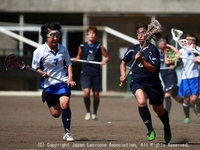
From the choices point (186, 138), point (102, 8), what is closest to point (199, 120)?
point (186, 138)

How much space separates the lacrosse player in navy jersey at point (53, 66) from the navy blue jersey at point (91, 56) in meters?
4.57

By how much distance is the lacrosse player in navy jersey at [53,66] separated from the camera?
954cm

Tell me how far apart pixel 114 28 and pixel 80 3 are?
7.20ft

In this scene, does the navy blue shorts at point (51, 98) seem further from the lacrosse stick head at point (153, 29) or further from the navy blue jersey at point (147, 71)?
the lacrosse stick head at point (153, 29)

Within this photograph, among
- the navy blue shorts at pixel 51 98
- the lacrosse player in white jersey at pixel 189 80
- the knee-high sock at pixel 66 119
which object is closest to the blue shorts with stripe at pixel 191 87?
the lacrosse player in white jersey at pixel 189 80

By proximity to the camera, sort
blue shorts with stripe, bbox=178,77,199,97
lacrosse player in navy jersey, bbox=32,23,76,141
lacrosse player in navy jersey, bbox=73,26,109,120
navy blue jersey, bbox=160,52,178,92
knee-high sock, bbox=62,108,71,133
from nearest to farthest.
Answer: knee-high sock, bbox=62,108,71,133 → lacrosse player in navy jersey, bbox=32,23,76,141 → blue shorts with stripe, bbox=178,77,199,97 → lacrosse player in navy jersey, bbox=73,26,109,120 → navy blue jersey, bbox=160,52,178,92

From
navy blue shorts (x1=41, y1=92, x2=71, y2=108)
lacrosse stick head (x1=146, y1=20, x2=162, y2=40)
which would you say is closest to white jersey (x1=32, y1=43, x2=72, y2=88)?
navy blue shorts (x1=41, y1=92, x2=71, y2=108)

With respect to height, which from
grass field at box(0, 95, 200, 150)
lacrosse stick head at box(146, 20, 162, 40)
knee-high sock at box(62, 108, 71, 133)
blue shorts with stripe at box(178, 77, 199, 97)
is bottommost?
grass field at box(0, 95, 200, 150)

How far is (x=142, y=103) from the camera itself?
8.92 meters

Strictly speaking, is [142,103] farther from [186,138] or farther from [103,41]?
[103,41]

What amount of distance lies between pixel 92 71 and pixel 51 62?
4740 mm

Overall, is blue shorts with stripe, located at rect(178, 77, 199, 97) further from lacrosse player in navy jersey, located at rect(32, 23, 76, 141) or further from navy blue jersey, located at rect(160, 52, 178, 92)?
lacrosse player in navy jersey, located at rect(32, 23, 76, 141)

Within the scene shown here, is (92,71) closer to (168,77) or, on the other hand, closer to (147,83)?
(168,77)

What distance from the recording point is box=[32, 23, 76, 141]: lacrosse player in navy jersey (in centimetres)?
954
